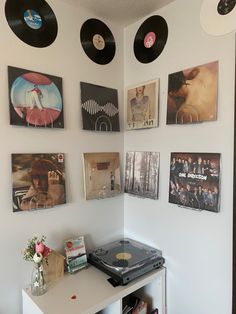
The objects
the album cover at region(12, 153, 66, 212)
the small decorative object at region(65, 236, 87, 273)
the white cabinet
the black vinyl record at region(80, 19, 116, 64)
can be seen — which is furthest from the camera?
the black vinyl record at region(80, 19, 116, 64)

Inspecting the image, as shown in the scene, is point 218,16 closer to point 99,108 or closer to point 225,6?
point 225,6

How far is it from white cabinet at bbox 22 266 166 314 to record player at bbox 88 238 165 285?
0.12 feet

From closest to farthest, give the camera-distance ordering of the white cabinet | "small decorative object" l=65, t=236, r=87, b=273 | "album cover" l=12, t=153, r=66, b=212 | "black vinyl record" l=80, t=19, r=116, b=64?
1. the white cabinet
2. "album cover" l=12, t=153, r=66, b=212
3. "small decorative object" l=65, t=236, r=87, b=273
4. "black vinyl record" l=80, t=19, r=116, b=64

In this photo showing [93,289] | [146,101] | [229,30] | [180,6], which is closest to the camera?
[229,30]

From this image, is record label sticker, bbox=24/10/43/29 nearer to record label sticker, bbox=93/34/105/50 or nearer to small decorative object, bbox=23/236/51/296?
record label sticker, bbox=93/34/105/50

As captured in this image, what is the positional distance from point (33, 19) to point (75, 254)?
1.27m

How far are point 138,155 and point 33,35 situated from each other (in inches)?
35.2

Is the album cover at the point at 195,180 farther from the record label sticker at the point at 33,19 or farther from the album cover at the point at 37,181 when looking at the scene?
the record label sticker at the point at 33,19

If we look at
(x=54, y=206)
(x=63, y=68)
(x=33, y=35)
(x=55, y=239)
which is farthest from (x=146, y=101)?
(x=55, y=239)

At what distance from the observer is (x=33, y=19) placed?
4.03 feet

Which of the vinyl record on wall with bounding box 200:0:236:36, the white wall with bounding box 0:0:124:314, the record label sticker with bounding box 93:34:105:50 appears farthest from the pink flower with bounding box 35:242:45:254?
the vinyl record on wall with bounding box 200:0:236:36

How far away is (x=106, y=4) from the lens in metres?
1.38

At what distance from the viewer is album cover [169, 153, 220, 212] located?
1.16 metres

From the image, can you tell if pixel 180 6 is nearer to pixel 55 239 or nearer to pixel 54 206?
pixel 54 206
